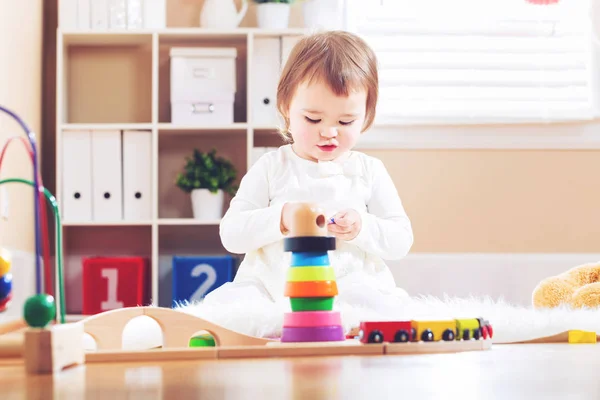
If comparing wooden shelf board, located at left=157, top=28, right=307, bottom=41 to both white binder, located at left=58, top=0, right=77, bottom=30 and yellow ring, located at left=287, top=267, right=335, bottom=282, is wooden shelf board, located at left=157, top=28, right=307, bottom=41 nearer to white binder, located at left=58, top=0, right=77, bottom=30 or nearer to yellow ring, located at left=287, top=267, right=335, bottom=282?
white binder, located at left=58, top=0, right=77, bottom=30

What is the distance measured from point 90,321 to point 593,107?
270cm

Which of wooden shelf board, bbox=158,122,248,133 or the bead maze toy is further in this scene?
wooden shelf board, bbox=158,122,248,133

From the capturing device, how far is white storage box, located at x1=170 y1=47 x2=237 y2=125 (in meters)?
3.15

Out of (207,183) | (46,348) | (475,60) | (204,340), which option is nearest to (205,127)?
(207,183)

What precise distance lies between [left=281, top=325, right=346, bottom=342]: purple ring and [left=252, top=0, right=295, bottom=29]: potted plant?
2.28 meters

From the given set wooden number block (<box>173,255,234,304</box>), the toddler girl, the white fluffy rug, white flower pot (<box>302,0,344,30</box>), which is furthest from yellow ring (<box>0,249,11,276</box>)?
white flower pot (<box>302,0,344,30</box>)

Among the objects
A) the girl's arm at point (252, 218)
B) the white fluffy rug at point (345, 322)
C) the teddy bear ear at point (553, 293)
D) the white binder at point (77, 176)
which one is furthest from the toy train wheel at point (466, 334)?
the white binder at point (77, 176)

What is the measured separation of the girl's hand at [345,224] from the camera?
153 centimetres

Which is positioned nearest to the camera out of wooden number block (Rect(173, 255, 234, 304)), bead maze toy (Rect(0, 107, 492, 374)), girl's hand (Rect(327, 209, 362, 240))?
bead maze toy (Rect(0, 107, 492, 374))

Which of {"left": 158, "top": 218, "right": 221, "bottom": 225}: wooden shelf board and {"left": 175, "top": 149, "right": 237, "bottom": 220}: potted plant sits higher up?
{"left": 175, "top": 149, "right": 237, "bottom": 220}: potted plant

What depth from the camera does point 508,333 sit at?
1332 millimetres

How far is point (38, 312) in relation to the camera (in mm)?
727

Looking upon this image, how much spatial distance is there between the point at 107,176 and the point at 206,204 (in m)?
0.36

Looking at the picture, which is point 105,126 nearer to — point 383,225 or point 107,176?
point 107,176
